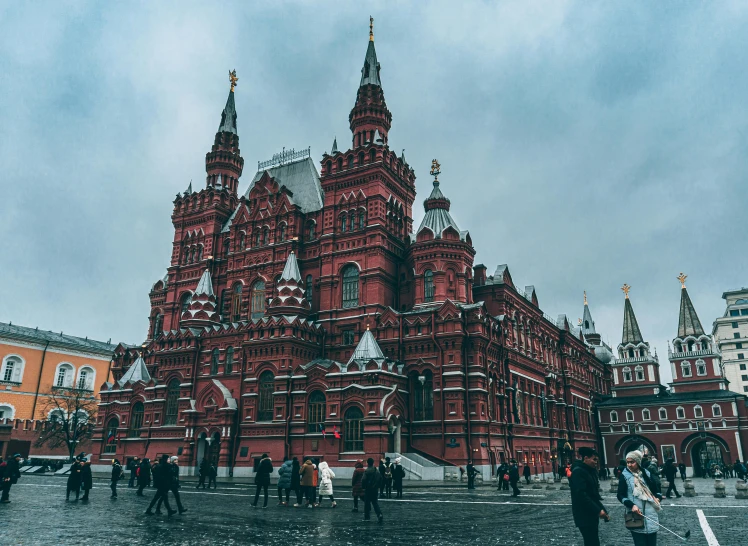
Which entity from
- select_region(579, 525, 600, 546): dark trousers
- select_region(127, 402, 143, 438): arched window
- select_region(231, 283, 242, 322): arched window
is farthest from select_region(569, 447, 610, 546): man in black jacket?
select_region(127, 402, 143, 438): arched window

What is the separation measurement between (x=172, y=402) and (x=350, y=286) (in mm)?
17785

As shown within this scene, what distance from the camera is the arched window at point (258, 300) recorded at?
49.0 m

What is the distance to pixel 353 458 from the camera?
125ft

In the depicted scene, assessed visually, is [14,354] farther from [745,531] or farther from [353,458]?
[745,531]

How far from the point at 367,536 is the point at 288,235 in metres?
37.4

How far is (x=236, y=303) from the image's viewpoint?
50.9 metres

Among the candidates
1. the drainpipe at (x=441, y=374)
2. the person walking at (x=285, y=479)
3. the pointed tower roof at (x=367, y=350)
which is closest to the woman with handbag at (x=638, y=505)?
the person walking at (x=285, y=479)

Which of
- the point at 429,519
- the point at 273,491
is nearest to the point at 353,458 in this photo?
the point at 273,491

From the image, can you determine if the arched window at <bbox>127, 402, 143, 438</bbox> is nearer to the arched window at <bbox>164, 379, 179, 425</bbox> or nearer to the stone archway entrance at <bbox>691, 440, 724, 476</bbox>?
the arched window at <bbox>164, 379, 179, 425</bbox>

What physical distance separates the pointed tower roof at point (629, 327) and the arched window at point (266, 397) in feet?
233

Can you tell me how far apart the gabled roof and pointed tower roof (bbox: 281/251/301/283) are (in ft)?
231

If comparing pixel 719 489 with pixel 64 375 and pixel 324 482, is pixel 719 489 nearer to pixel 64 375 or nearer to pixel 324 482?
pixel 324 482

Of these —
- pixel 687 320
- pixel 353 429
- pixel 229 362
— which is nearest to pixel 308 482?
pixel 353 429

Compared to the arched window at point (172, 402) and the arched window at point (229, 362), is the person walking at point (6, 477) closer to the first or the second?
the arched window at point (229, 362)
